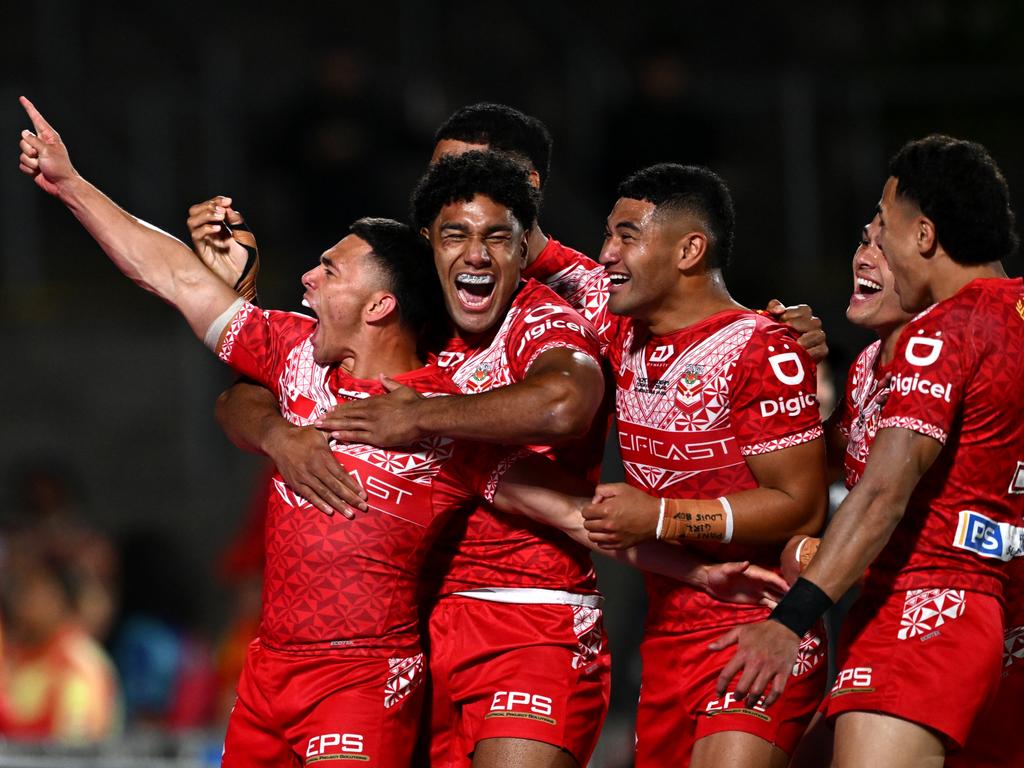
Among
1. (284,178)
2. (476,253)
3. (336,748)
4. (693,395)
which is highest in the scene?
(284,178)

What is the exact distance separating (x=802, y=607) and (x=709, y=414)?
81 centimetres

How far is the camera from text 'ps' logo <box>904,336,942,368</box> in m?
4.71

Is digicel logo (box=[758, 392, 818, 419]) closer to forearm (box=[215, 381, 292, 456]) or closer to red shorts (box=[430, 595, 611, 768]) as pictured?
red shorts (box=[430, 595, 611, 768])

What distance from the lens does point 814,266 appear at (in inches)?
470

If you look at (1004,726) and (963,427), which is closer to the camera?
(963,427)

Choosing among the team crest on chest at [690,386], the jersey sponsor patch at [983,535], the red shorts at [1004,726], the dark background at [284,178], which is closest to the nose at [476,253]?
the team crest on chest at [690,386]

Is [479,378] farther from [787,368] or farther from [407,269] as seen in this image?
[787,368]

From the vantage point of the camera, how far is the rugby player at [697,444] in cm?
512

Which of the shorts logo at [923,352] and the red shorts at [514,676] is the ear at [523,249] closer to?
the red shorts at [514,676]

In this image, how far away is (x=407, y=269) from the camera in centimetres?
548

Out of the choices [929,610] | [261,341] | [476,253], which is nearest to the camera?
[929,610]

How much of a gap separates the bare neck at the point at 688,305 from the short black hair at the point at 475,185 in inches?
22.4

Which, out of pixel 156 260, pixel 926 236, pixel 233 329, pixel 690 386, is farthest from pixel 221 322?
pixel 926 236

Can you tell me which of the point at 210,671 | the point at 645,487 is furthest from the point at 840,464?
the point at 210,671
